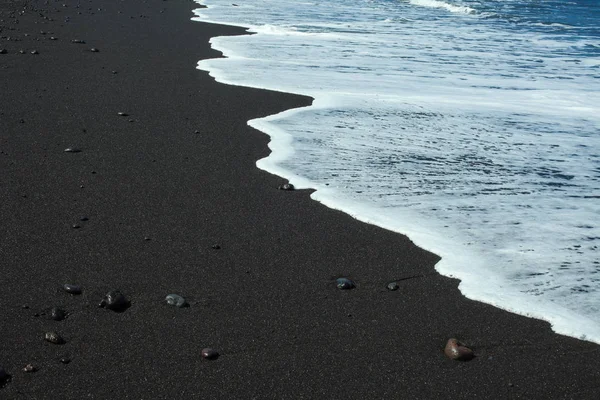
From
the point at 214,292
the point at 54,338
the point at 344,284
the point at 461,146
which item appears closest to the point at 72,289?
the point at 54,338

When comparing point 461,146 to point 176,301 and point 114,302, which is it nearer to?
point 176,301

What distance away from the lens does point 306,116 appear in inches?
319

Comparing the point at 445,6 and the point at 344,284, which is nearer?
the point at 344,284

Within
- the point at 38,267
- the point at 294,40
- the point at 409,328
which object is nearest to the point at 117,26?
the point at 294,40

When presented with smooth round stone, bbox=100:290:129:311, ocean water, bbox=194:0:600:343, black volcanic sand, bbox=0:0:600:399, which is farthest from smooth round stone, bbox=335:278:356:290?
smooth round stone, bbox=100:290:129:311

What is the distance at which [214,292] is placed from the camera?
3.94m

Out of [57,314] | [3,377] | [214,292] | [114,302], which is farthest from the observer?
[214,292]

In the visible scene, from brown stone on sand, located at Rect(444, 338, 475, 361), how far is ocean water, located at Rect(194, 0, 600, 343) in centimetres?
58

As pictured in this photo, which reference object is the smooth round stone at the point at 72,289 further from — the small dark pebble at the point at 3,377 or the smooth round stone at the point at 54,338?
the small dark pebble at the point at 3,377

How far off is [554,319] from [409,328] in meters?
0.76

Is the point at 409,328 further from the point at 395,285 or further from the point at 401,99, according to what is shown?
the point at 401,99

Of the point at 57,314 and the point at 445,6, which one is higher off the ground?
the point at 57,314

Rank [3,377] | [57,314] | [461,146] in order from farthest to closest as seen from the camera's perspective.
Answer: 1. [461,146]
2. [57,314]
3. [3,377]

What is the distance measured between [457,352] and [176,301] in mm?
1355
